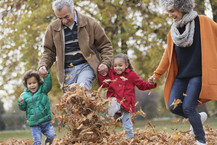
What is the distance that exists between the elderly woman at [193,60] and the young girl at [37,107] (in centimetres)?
201

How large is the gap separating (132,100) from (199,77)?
120 cm

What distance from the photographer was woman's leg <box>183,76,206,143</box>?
4.33m

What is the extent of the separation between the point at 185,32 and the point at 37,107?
8.55ft

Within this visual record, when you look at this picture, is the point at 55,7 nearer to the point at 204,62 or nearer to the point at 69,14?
the point at 69,14

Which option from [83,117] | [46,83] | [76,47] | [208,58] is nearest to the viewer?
[83,117]

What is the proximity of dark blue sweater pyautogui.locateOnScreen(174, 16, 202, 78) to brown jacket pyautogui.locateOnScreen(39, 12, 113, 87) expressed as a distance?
117 centimetres

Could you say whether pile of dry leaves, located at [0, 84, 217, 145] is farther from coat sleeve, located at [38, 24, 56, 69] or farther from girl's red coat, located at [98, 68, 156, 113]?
coat sleeve, located at [38, 24, 56, 69]

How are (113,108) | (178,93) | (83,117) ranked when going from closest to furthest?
1. (83,117)
2. (178,93)
3. (113,108)

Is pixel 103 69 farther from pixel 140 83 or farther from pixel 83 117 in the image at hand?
pixel 83 117

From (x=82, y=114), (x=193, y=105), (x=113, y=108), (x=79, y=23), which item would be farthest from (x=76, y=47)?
(x=193, y=105)

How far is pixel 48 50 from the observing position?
5391 millimetres

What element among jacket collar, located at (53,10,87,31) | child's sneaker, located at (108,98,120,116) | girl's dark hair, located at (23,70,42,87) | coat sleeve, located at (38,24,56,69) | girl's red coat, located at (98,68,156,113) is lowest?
child's sneaker, located at (108,98,120,116)

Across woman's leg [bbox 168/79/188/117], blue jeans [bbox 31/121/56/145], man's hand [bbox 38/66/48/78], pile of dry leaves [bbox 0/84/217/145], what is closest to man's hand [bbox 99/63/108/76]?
pile of dry leaves [bbox 0/84/217/145]

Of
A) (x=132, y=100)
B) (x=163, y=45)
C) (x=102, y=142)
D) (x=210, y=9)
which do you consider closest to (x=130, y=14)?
(x=163, y=45)
